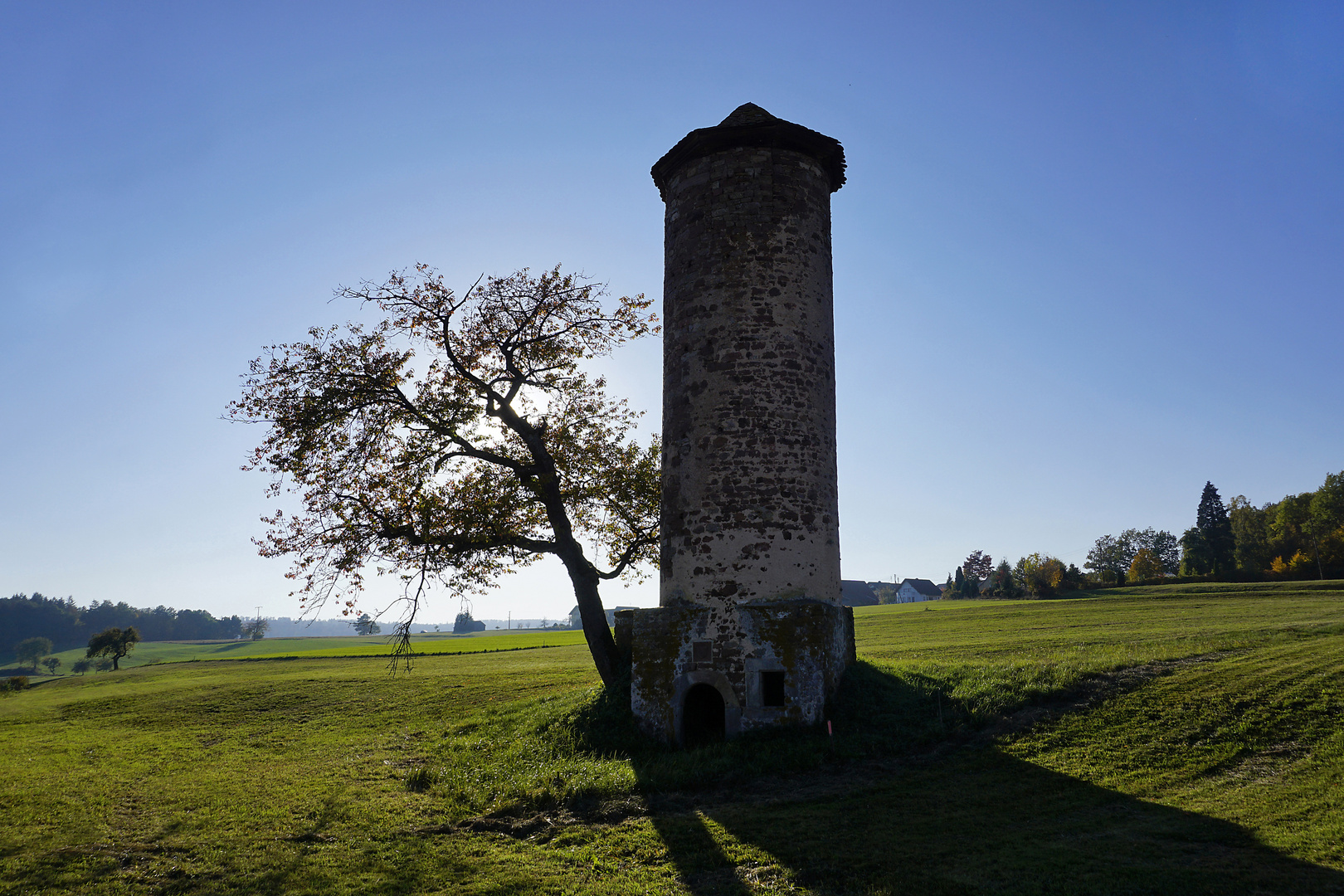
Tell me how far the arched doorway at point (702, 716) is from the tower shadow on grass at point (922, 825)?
2.72 ft

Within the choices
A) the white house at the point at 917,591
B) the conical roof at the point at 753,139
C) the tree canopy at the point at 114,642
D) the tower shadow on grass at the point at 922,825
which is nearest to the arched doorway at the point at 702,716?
the tower shadow on grass at the point at 922,825

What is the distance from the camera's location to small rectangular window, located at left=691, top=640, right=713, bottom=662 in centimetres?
1259

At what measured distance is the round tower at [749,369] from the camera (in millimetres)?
12969

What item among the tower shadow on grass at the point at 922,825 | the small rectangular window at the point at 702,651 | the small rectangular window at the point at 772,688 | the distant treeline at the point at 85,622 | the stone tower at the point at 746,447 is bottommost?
the distant treeline at the point at 85,622

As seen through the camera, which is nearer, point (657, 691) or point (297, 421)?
point (657, 691)

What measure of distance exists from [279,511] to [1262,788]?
16.5m

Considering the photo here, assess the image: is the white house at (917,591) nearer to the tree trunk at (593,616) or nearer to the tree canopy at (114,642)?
the tree canopy at (114,642)

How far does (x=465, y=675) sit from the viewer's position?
24.8 m

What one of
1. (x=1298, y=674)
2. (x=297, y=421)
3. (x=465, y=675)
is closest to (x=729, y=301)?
(x=297, y=421)

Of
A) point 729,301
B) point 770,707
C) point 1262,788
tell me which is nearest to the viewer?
point 1262,788

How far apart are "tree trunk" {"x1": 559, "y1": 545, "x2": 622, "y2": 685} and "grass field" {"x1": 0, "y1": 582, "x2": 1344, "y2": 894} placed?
4.06ft

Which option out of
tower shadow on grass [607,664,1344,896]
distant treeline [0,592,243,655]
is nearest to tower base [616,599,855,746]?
tower shadow on grass [607,664,1344,896]

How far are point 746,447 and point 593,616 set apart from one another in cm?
615

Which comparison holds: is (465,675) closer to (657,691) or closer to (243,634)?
(657,691)
